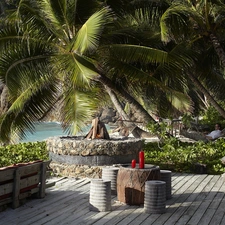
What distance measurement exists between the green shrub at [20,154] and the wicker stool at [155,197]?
5657 mm

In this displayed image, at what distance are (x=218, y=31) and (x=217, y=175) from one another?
663 cm

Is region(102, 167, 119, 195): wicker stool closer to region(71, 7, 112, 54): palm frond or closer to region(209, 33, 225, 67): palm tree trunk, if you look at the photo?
region(71, 7, 112, 54): palm frond

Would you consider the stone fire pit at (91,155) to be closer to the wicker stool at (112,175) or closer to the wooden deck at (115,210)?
the wooden deck at (115,210)

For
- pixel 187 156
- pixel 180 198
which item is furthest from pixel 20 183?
pixel 187 156

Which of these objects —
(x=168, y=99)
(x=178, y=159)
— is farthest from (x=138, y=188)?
(x=168, y=99)

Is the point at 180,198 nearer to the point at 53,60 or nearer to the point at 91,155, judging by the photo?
the point at 91,155

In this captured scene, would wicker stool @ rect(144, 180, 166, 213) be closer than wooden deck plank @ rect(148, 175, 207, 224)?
No

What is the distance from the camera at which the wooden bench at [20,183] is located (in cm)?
714

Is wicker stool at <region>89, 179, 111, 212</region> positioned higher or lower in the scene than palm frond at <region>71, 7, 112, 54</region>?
lower

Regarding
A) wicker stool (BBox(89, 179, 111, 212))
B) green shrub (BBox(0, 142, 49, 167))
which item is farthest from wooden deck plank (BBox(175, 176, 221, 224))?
green shrub (BBox(0, 142, 49, 167))

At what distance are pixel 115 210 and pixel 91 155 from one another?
3046 millimetres

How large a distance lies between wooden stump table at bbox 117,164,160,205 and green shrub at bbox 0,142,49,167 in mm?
5031

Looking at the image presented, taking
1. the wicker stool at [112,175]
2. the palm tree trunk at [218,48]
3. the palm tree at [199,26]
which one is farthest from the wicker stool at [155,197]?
the palm tree trunk at [218,48]

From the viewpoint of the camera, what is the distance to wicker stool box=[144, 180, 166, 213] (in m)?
7.08
